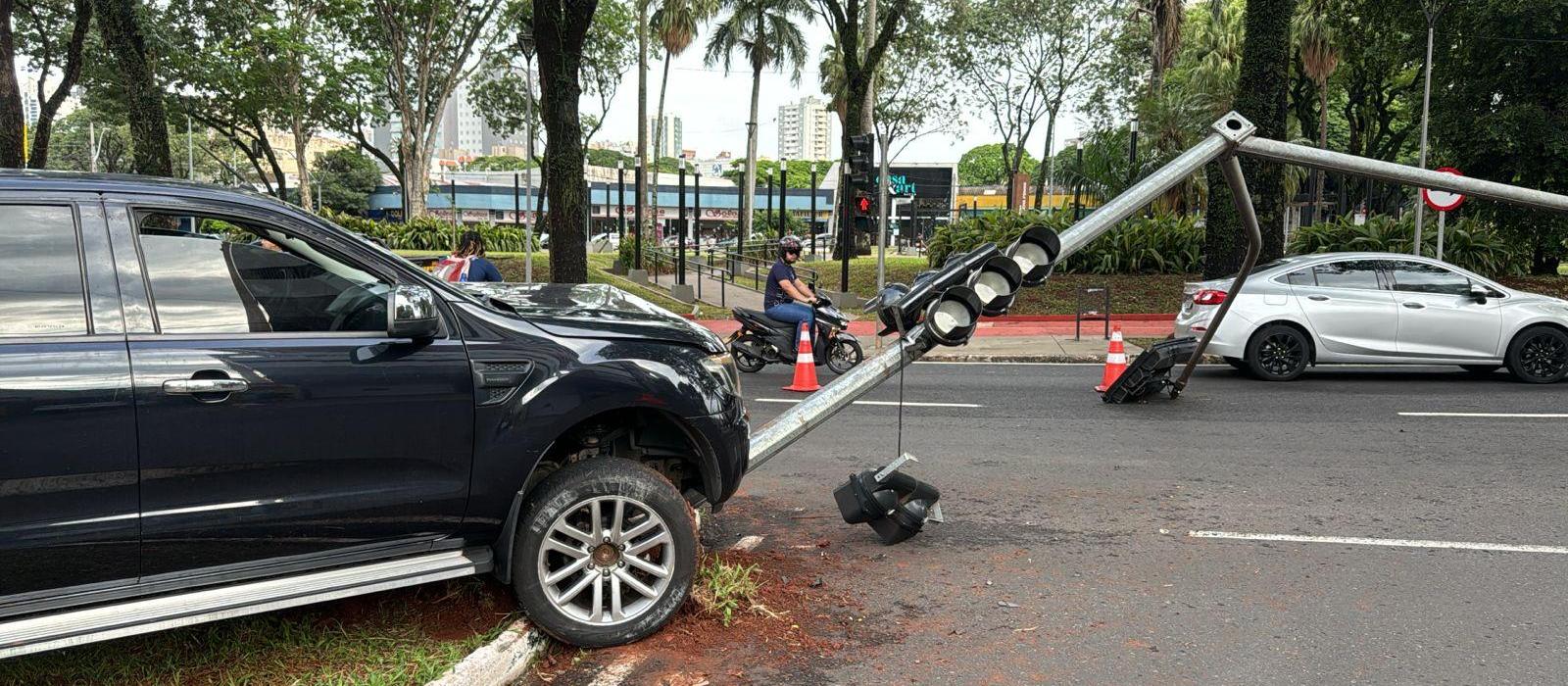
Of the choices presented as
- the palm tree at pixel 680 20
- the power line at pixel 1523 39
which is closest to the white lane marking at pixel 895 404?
the power line at pixel 1523 39

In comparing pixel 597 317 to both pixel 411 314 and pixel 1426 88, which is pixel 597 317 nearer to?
pixel 411 314

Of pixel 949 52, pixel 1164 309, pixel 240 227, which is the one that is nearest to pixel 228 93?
pixel 949 52

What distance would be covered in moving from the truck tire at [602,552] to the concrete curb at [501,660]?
8 centimetres

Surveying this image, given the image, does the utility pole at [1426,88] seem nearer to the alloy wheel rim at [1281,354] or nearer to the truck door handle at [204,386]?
the alloy wheel rim at [1281,354]

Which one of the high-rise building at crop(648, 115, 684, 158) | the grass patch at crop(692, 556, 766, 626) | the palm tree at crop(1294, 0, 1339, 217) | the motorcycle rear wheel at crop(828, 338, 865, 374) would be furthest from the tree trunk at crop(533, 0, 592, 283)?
the high-rise building at crop(648, 115, 684, 158)

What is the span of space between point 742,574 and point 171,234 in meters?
2.75

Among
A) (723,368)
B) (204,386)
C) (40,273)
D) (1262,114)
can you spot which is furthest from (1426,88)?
(40,273)

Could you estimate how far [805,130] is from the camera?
161750mm

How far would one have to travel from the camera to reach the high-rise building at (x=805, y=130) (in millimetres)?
155375

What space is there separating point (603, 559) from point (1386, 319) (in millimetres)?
10928

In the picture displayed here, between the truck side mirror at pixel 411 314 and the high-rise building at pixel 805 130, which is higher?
the high-rise building at pixel 805 130

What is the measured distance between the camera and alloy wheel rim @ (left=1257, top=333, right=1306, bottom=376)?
12.3 m

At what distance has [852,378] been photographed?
214 inches

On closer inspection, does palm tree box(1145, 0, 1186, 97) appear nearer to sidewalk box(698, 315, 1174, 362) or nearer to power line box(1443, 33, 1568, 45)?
power line box(1443, 33, 1568, 45)
